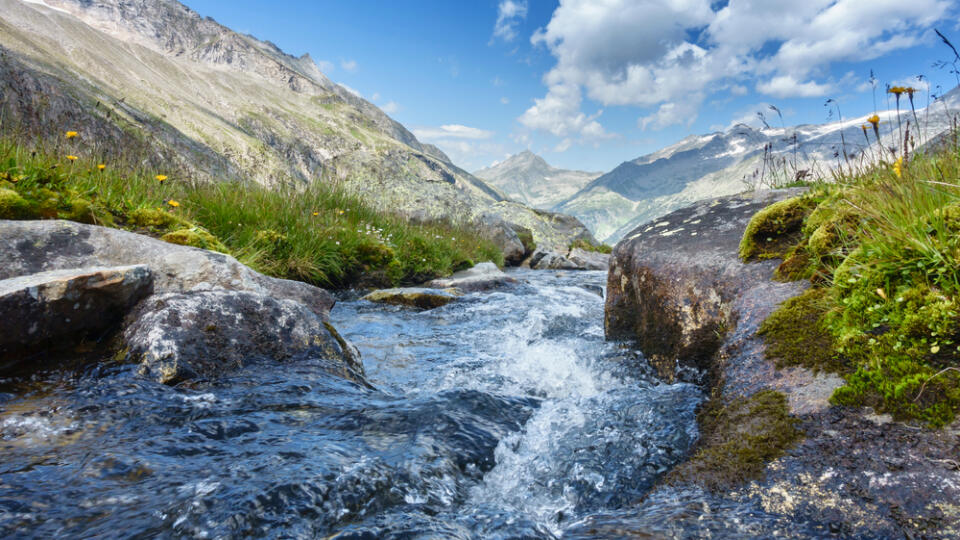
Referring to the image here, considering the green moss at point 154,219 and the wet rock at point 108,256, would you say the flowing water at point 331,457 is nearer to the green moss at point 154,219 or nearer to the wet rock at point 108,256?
the wet rock at point 108,256

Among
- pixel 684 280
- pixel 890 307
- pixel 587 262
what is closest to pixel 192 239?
pixel 684 280

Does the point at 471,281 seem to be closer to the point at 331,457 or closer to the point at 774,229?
the point at 774,229

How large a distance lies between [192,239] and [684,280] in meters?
5.97

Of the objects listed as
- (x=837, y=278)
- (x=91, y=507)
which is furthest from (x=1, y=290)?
(x=837, y=278)

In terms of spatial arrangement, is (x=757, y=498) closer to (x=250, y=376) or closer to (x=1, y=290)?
(x=250, y=376)

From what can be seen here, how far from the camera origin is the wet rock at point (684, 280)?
354 centimetres

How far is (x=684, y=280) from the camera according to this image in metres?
3.94

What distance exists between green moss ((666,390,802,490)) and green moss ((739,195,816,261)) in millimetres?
1850

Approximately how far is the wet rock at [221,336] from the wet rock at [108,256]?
1.59ft

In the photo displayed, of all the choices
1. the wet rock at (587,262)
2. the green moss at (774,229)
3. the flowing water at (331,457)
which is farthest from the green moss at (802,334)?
the wet rock at (587,262)

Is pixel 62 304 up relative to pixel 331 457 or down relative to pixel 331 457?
up

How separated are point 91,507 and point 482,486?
1721mm

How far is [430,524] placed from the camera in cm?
192

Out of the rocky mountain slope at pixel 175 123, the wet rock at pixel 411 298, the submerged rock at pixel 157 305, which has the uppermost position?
the rocky mountain slope at pixel 175 123
